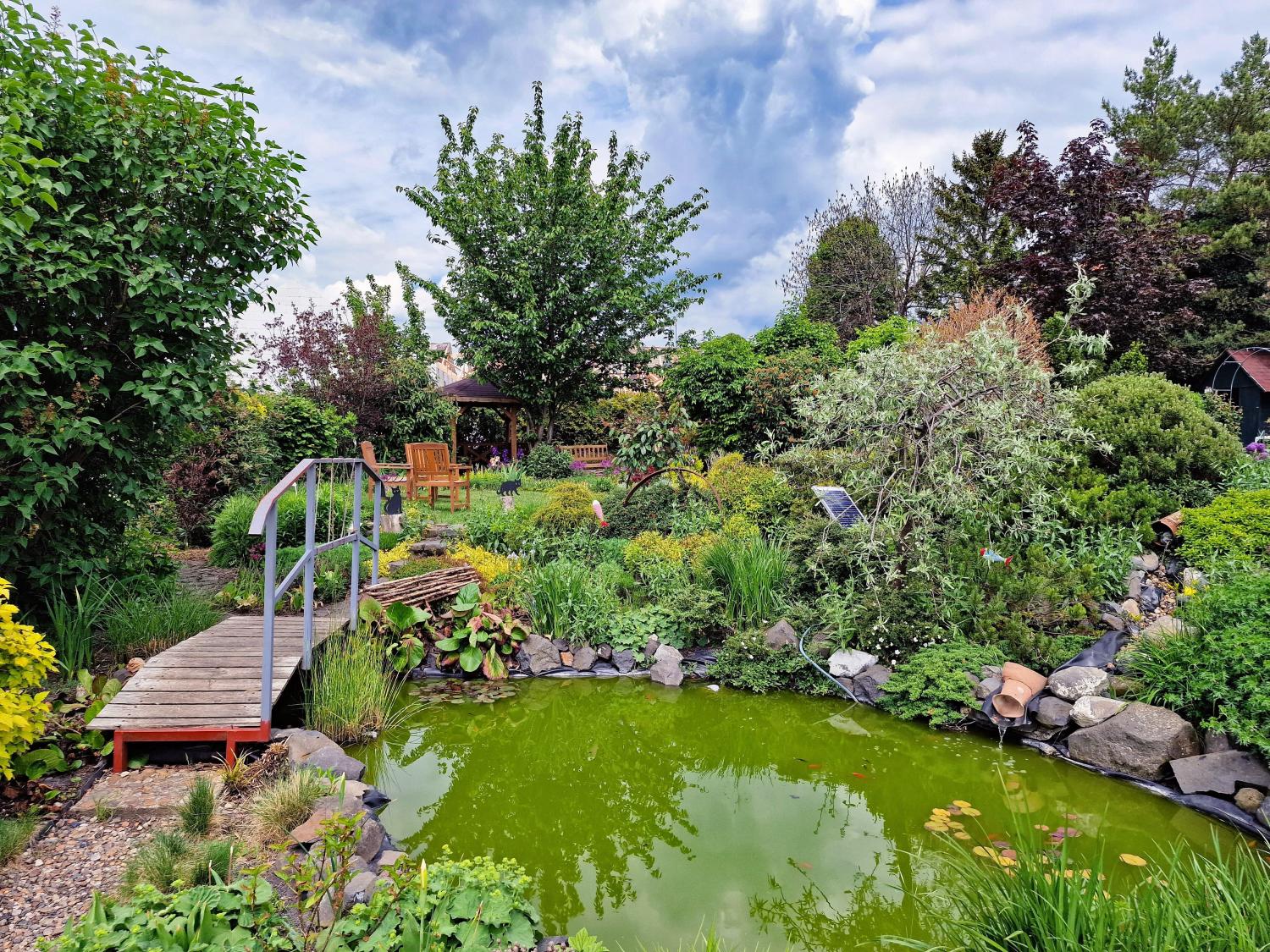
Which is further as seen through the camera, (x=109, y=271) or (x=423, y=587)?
(x=423, y=587)

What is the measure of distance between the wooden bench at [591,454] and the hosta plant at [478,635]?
37.3ft

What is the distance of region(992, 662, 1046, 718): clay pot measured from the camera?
399cm

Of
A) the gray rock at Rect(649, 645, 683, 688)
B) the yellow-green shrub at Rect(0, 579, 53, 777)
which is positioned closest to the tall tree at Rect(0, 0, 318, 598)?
the yellow-green shrub at Rect(0, 579, 53, 777)

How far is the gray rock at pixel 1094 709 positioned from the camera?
3.78 meters

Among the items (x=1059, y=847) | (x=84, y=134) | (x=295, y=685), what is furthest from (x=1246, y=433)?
(x=84, y=134)

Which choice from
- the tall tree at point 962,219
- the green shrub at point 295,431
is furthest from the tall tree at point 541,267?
the tall tree at point 962,219

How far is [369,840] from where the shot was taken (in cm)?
253

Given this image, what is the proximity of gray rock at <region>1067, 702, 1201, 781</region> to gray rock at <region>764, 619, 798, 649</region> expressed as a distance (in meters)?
1.89

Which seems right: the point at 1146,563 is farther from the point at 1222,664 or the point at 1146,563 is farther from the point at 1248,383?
the point at 1248,383

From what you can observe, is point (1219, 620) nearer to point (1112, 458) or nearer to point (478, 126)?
point (1112, 458)

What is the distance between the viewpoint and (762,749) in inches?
156

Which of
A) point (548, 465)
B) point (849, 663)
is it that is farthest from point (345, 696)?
point (548, 465)

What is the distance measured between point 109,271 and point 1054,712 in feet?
20.2

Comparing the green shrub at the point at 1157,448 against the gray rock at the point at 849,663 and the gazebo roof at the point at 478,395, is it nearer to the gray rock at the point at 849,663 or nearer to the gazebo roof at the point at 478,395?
the gray rock at the point at 849,663
